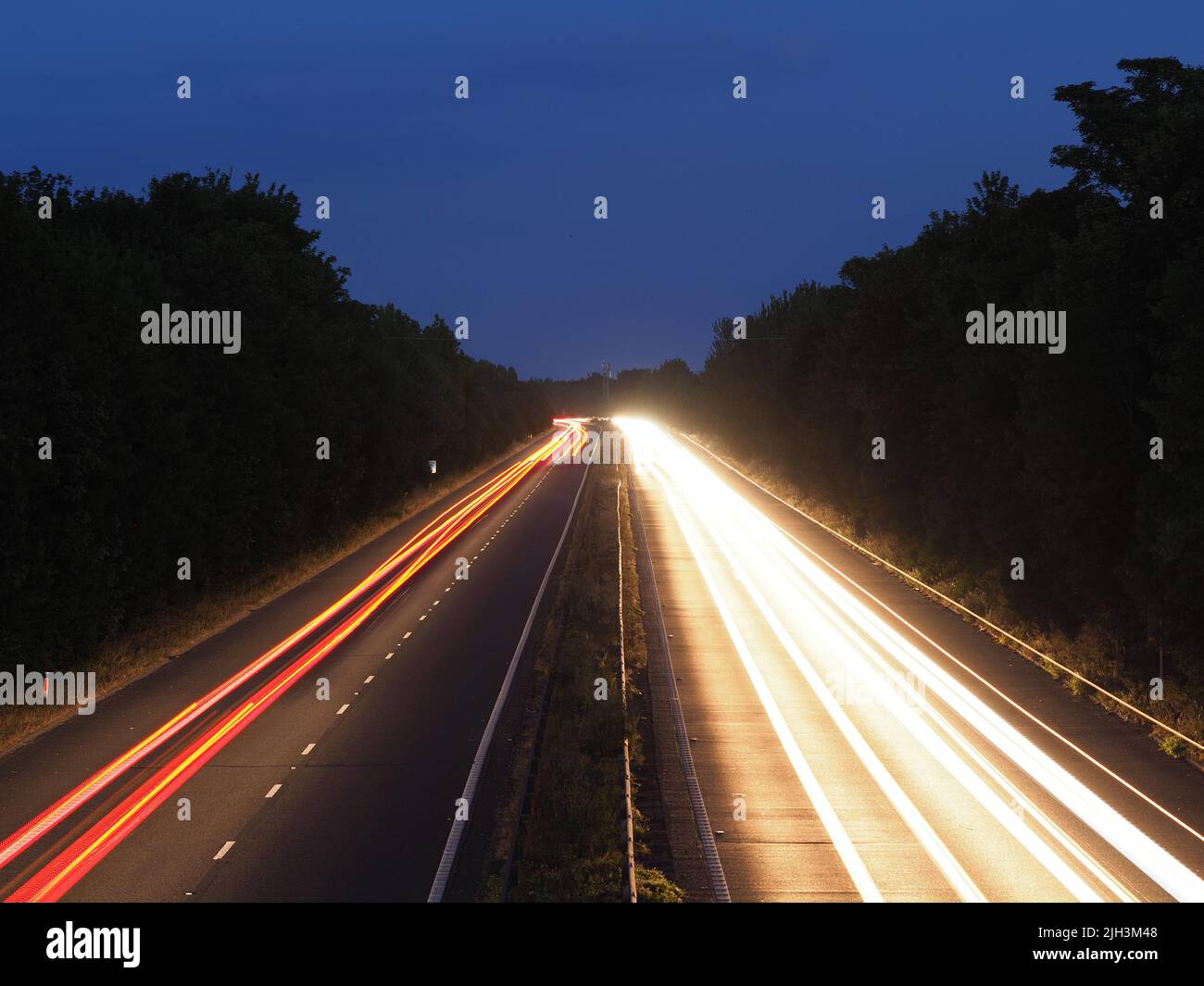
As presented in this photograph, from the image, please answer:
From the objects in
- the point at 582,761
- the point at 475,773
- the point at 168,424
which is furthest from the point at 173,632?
the point at 582,761

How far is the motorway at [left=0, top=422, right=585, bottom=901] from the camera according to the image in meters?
14.3

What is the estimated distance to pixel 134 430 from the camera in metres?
27.7

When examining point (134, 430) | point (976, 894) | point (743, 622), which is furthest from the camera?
point (743, 622)

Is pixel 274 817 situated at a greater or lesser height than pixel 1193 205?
lesser

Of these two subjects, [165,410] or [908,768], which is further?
[165,410]

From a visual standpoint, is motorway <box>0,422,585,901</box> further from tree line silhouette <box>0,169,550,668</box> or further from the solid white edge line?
tree line silhouette <box>0,169,550,668</box>

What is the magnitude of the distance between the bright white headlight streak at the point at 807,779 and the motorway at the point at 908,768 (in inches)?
1.5

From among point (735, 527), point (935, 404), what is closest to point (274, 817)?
point (935, 404)

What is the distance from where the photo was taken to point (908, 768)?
18.8m

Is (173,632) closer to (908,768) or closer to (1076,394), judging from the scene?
(908,768)

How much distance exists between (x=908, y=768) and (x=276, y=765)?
973 centimetres
